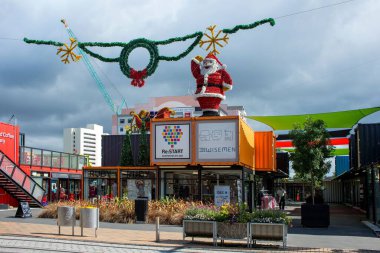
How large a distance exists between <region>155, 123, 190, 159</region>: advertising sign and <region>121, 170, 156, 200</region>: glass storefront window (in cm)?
204

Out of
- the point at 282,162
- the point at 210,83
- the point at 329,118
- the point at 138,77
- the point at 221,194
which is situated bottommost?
the point at 221,194

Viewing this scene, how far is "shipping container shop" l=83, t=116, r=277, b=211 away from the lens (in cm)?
2334

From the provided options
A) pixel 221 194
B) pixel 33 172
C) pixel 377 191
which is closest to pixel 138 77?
pixel 221 194

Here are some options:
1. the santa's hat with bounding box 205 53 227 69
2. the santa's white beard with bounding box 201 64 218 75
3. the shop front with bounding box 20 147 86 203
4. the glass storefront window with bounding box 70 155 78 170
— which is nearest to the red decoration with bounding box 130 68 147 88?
the santa's white beard with bounding box 201 64 218 75

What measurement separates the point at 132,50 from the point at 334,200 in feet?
139

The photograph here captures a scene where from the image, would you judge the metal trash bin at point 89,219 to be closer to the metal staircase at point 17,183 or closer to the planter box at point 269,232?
the planter box at point 269,232

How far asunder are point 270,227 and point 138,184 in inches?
523

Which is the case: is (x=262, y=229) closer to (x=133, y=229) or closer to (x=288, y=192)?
(x=133, y=229)

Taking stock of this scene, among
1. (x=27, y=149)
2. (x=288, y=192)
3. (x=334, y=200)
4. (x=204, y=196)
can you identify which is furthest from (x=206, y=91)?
(x=288, y=192)

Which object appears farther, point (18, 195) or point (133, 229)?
point (18, 195)

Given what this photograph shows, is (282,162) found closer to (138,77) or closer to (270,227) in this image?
(138,77)

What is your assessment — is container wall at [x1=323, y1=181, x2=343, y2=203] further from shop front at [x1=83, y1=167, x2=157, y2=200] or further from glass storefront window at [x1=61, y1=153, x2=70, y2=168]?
shop front at [x1=83, y1=167, x2=157, y2=200]

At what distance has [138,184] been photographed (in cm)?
2625

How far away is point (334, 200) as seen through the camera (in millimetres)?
56719
